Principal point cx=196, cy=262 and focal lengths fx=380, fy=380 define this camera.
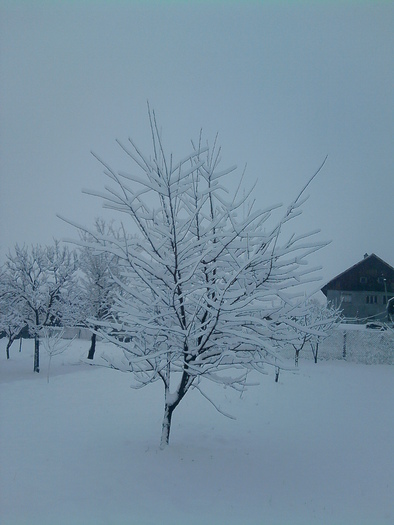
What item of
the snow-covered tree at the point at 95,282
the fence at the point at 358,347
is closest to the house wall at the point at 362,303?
the fence at the point at 358,347

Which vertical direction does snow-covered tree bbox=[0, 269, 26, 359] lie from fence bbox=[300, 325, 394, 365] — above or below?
above

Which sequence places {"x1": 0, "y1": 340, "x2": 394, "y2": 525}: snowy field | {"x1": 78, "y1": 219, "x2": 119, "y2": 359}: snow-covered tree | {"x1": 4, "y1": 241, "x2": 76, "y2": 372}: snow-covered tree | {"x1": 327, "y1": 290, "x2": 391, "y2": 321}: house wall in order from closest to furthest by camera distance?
{"x1": 0, "y1": 340, "x2": 394, "y2": 525}: snowy field < {"x1": 4, "y1": 241, "x2": 76, "y2": 372}: snow-covered tree < {"x1": 78, "y1": 219, "x2": 119, "y2": 359}: snow-covered tree < {"x1": 327, "y1": 290, "x2": 391, "y2": 321}: house wall

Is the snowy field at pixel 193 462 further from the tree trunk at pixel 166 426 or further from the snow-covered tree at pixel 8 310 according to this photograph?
the snow-covered tree at pixel 8 310

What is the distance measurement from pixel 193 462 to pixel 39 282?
608 inches

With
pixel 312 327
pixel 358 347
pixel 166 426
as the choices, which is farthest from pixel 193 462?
pixel 358 347

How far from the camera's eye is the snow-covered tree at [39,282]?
17875mm

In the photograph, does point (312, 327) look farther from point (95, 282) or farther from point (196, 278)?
point (95, 282)

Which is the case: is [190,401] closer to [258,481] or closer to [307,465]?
[307,465]

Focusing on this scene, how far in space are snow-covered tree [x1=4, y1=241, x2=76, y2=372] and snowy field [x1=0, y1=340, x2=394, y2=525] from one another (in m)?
7.74

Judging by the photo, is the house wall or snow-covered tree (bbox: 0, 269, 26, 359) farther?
the house wall

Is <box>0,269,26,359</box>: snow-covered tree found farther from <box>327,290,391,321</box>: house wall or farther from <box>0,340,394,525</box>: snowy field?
<box>327,290,391,321</box>: house wall

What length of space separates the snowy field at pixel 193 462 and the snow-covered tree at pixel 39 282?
7739 millimetres

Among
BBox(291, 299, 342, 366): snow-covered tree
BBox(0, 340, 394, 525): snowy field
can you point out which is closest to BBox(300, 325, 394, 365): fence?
BBox(291, 299, 342, 366): snow-covered tree

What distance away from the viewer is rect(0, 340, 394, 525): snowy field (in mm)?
3990
